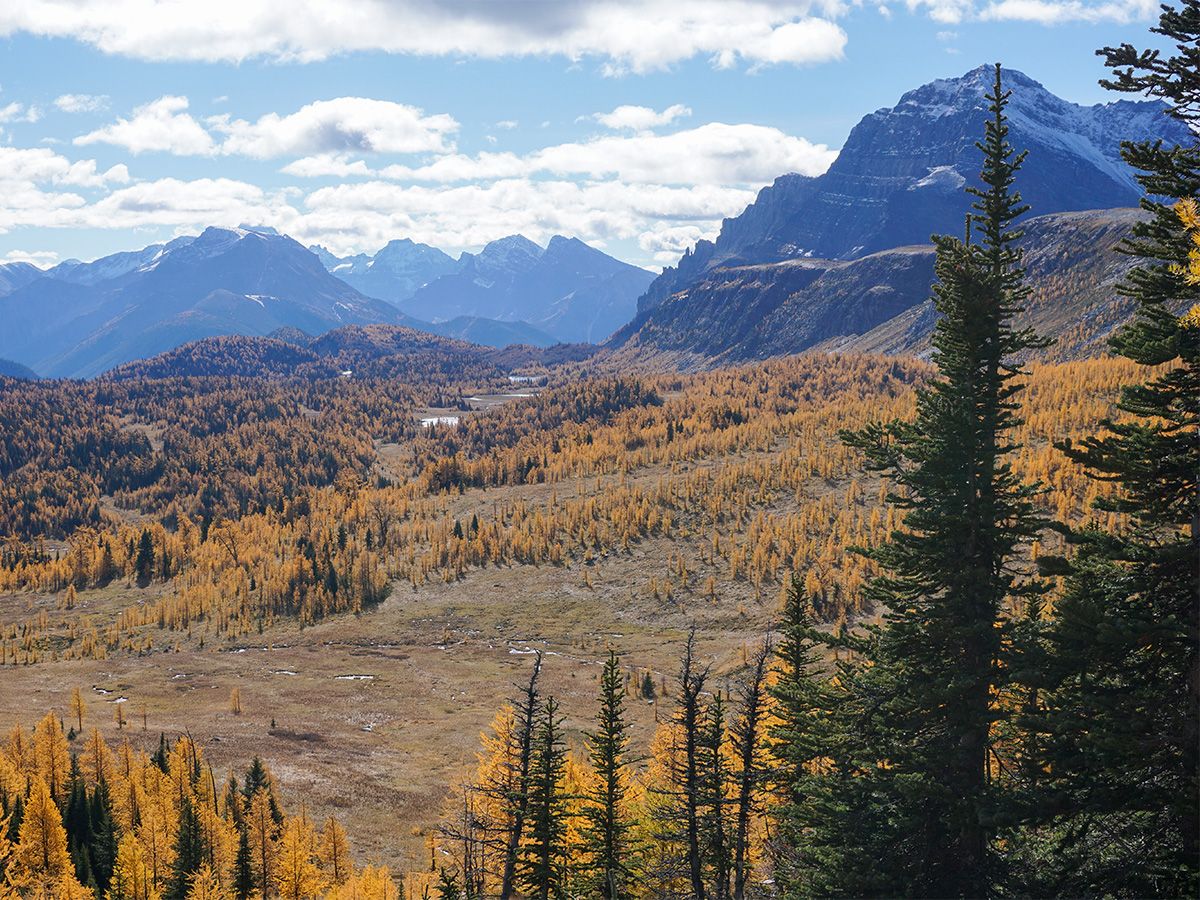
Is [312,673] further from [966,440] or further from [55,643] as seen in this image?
[966,440]

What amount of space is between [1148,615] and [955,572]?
17.4ft

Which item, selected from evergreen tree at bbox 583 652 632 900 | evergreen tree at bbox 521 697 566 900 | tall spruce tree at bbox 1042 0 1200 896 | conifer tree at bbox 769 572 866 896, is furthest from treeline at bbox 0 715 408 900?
tall spruce tree at bbox 1042 0 1200 896

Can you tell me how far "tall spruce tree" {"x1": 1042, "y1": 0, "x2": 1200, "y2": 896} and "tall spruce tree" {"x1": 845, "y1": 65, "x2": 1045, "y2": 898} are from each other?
2.86 m

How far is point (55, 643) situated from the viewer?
198 metres

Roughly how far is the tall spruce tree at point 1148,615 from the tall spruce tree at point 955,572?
286 centimetres

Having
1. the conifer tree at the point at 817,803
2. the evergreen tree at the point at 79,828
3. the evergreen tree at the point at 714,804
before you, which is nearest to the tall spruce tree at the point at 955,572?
the conifer tree at the point at 817,803

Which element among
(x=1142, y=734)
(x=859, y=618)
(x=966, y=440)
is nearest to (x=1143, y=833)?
(x=1142, y=734)

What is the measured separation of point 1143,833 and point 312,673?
166915mm

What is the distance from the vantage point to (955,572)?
81.6ft

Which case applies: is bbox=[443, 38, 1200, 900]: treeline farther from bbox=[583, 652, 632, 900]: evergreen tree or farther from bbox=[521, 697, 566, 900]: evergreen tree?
bbox=[583, 652, 632, 900]: evergreen tree

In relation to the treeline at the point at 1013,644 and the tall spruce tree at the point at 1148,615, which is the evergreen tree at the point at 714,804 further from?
the tall spruce tree at the point at 1148,615

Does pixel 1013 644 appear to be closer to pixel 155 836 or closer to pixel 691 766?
pixel 691 766

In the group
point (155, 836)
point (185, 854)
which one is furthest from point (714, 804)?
point (155, 836)

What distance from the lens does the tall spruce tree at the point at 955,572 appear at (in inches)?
942
